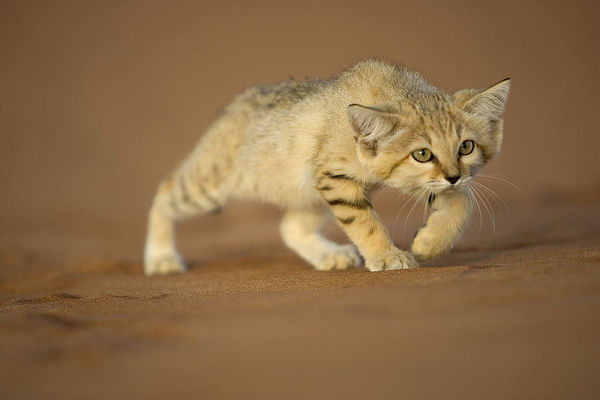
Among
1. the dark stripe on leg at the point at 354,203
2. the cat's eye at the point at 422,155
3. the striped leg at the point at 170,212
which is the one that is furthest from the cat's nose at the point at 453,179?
the striped leg at the point at 170,212

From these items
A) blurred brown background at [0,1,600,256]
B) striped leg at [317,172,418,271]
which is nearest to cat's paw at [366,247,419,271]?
striped leg at [317,172,418,271]

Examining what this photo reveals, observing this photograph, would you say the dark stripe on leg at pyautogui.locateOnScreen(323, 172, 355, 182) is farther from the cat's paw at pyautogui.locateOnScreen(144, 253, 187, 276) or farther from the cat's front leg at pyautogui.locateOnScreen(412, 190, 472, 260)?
the cat's paw at pyautogui.locateOnScreen(144, 253, 187, 276)

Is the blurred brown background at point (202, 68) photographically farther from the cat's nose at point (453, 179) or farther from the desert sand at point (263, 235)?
the cat's nose at point (453, 179)

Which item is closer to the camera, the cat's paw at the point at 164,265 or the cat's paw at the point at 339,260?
the cat's paw at the point at 339,260

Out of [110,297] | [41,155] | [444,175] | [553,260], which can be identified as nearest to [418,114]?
[444,175]

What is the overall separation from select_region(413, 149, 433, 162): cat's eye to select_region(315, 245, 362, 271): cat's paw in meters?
1.40

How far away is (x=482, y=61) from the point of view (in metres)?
15.0

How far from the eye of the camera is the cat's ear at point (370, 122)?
11.9 feet

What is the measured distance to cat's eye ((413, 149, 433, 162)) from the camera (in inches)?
146

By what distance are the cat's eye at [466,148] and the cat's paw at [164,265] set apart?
2642mm

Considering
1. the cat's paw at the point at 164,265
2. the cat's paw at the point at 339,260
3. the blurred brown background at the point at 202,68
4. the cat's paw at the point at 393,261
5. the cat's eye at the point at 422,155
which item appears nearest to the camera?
the cat's eye at the point at 422,155

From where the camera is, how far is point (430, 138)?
3.68 metres

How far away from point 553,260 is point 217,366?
2328mm

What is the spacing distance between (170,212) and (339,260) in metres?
1.66
